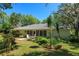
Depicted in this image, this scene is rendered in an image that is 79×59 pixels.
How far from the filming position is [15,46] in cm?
995

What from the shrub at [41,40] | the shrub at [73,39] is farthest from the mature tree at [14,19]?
the shrub at [73,39]

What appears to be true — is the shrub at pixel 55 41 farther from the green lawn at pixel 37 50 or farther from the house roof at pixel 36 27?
the house roof at pixel 36 27

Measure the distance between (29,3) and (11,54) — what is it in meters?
1.30

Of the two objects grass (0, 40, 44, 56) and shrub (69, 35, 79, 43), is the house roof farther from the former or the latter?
shrub (69, 35, 79, 43)

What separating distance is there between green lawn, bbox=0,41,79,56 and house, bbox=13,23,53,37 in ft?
0.85

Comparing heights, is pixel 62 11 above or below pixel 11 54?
above

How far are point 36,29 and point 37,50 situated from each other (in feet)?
1.72

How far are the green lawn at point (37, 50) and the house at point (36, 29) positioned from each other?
258 millimetres

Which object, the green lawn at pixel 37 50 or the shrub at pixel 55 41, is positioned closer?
the green lawn at pixel 37 50

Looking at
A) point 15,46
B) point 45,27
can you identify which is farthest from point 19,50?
point 45,27

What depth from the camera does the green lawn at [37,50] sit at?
9836mm

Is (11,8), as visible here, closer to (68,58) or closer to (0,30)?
(0,30)

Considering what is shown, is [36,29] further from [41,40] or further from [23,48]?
[23,48]

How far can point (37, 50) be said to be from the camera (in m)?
9.87
